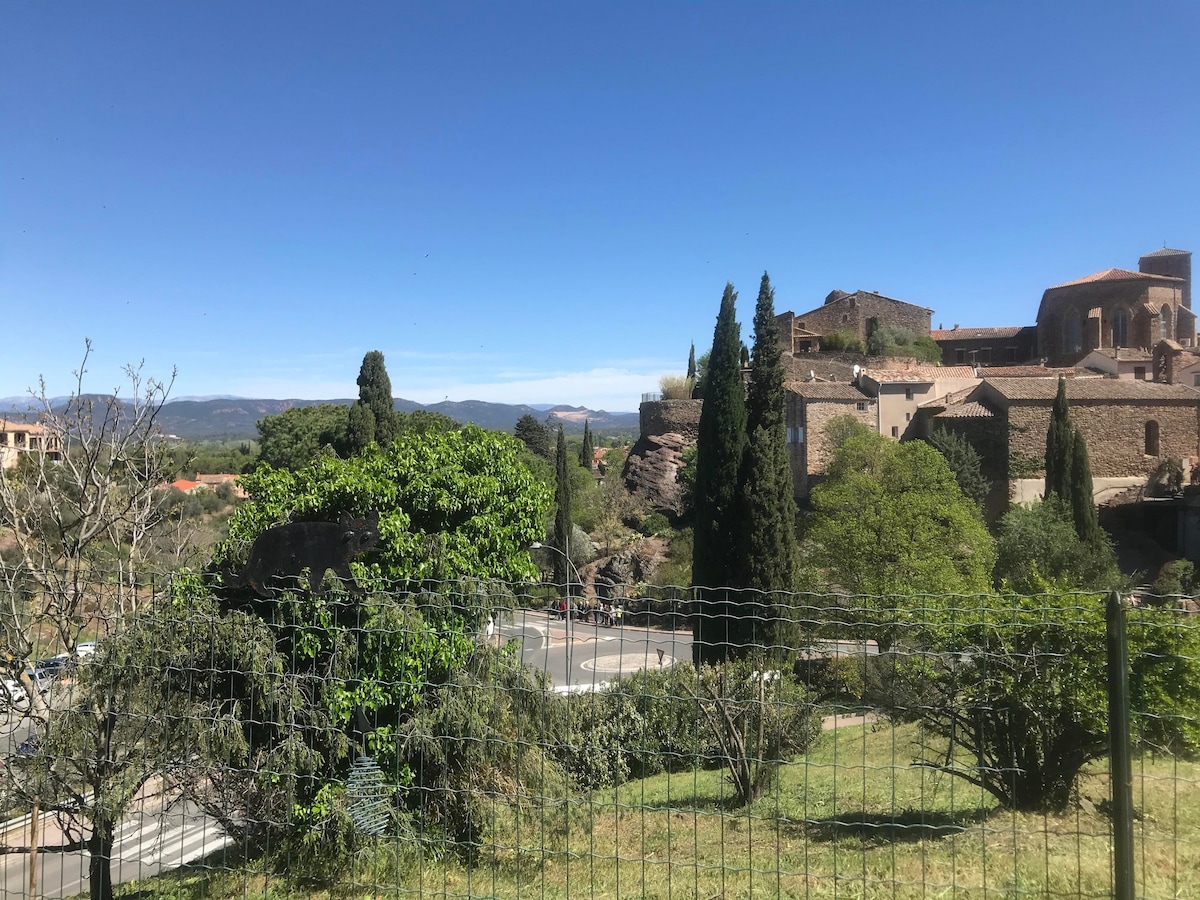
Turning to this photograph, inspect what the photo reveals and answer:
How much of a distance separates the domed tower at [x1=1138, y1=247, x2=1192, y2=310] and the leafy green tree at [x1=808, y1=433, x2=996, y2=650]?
117 feet

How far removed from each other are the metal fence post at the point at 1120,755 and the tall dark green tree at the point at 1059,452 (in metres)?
23.2

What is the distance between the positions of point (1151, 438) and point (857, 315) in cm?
1805

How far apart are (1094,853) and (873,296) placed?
143 feet

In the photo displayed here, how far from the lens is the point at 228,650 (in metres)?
4.51

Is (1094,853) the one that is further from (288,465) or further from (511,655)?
(288,465)

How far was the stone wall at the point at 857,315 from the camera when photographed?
144ft

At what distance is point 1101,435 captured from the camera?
90.5ft

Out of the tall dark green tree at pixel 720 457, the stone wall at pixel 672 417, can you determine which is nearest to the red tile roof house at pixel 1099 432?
the tall dark green tree at pixel 720 457

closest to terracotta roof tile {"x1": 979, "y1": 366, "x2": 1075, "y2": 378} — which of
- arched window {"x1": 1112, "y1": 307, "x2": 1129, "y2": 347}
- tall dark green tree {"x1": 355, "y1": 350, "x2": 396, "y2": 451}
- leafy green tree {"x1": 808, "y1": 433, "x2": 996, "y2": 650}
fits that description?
arched window {"x1": 1112, "y1": 307, "x2": 1129, "y2": 347}

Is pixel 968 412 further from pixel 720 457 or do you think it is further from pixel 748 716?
pixel 748 716

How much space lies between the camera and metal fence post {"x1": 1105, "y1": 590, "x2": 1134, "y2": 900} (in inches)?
98.0

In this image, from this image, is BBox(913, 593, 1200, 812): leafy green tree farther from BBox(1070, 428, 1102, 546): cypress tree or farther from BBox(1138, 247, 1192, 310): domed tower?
BBox(1138, 247, 1192, 310): domed tower

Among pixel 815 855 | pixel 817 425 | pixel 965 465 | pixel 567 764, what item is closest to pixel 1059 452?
pixel 965 465

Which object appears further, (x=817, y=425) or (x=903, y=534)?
(x=817, y=425)
